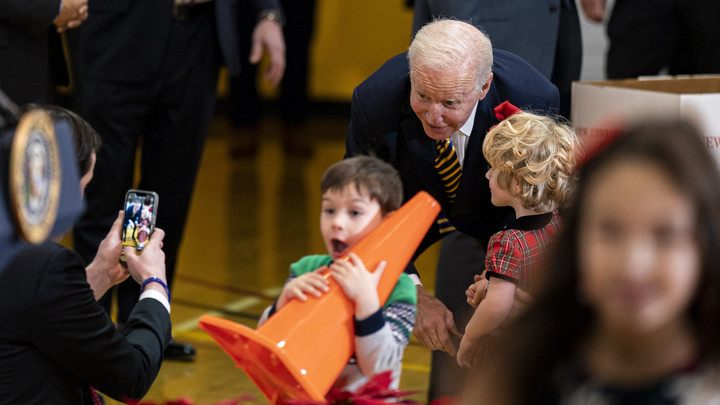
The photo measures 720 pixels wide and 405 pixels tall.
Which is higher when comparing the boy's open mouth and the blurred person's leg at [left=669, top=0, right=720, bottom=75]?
the blurred person's leg at [left=669, top=0, right=720, bottom=75]

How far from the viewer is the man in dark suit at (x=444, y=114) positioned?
7.82 feet

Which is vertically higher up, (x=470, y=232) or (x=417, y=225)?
(x=417, y=225)

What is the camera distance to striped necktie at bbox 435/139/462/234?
101 inches

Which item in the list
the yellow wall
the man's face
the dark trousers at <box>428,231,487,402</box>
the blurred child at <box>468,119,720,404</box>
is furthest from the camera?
the yellow wall

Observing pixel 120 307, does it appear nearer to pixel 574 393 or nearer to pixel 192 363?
pixel 192 363

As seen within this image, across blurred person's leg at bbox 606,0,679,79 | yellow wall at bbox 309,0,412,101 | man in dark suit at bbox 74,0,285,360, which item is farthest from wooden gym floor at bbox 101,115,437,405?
blurred person's leg at bbox 606,0,679,79

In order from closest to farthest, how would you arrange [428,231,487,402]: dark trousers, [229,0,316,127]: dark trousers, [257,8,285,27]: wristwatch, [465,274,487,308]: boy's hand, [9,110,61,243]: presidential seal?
[9,110,61,243]: presidential seal < [465,274,487,308]: boy's hand < [428,231,487,402]: dark trousers < [257,8,285,27]: wristwatch < [229,0,316,127]: dark trousers

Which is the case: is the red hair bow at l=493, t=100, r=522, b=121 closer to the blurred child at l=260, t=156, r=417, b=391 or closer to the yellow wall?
the blurred child at l=260, t=156, r=417, b=391

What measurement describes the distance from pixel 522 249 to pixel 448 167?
53 cm

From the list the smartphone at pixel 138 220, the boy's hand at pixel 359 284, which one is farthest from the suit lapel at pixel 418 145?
the smartphone at pixel 138 220

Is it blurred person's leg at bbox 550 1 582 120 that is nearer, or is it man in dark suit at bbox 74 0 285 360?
blurred person's leg at bbox 550 1 582 120

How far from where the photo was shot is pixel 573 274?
0.93 m

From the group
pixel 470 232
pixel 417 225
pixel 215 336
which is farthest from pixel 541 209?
pixel 215 336

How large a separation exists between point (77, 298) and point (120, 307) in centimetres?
173
